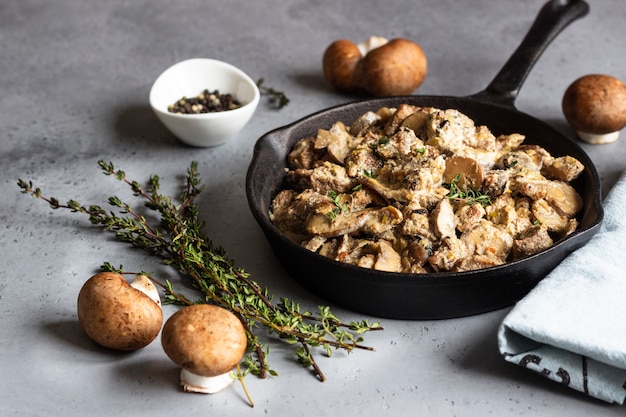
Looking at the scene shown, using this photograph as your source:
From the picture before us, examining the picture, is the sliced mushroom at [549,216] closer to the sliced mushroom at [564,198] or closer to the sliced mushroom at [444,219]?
the sliced mushroom at [564,198]

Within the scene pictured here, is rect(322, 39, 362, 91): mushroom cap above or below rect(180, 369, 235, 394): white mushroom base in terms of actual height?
above

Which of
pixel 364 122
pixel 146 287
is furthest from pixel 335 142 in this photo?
pixel 146 287

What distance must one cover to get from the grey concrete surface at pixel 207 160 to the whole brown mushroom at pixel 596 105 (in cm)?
19

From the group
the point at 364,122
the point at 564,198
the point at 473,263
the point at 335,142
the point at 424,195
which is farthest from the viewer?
the point at 364,122

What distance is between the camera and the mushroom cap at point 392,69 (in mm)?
5320

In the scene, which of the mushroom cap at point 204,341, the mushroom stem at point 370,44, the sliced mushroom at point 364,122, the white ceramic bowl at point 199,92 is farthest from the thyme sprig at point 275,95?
the mushroom cap at point 204,341

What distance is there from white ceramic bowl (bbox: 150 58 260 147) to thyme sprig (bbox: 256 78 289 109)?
26 cm

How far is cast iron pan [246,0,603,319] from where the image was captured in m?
3.54

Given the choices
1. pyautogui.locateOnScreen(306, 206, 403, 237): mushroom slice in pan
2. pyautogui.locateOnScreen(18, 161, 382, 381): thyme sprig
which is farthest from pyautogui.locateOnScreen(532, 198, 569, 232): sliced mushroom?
pyautogui.locateOnScreen(18, 161, 382, 381): thyme sprig

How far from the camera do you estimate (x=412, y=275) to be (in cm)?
344

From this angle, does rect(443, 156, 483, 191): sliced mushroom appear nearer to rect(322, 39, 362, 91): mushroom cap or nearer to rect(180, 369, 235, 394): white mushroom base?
rect(180, 369, 235, 394): white mushroom base

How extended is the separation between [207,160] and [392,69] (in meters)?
1.28

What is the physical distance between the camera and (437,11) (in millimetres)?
6617

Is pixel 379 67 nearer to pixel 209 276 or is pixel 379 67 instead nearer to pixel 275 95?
pixel 275 95
